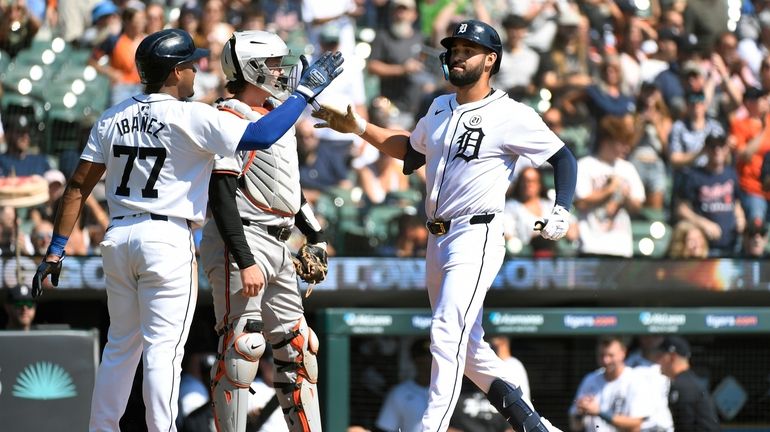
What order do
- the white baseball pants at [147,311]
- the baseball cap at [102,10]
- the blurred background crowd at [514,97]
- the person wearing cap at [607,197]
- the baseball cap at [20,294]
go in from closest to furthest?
1. the white baseball pants at [147,311]
2. the baseball cap at [20,294]
3. the blurred background crowd at [514,97]
4. the person wearing cap at [607,197]
5. the baseball cap at [102,10]

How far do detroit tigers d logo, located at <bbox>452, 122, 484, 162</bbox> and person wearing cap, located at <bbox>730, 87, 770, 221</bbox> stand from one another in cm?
501

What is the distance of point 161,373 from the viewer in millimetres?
4871

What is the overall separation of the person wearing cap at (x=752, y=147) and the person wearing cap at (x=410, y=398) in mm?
3207

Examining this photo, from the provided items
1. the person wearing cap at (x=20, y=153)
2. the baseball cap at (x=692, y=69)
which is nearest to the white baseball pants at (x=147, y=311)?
the person wearing cap at (x=20, y=153)

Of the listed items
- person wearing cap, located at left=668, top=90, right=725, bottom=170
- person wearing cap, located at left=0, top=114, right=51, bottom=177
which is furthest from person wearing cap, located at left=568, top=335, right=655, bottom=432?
person wearing cap, located at left=0, top=114, right=51, bottom=177

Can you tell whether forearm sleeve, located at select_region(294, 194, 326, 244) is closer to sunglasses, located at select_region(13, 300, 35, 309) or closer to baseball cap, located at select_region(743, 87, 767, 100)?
sunglasses, located at select_region(13, 300, 35, 309)

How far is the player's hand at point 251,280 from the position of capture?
17.0 feet

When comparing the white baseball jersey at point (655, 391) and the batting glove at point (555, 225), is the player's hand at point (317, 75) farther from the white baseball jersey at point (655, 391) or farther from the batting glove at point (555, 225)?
the white baseball jersey at point (655, 391)

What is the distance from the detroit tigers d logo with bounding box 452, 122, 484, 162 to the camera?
548 cm

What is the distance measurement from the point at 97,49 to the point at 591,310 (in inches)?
Result: 165

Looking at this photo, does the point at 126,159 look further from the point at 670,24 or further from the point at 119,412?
the point at 670,24

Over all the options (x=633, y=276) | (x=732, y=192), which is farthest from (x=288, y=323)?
(x=732, y=192)

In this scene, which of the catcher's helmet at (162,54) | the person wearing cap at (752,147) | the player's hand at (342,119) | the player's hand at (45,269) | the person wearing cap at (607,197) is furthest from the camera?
the person wearing cap at (752,147)

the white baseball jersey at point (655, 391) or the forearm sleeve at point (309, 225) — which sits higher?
the forearm sleeve at point (309, 225)
